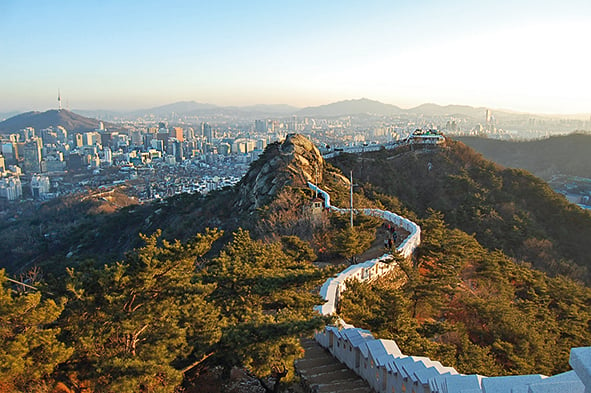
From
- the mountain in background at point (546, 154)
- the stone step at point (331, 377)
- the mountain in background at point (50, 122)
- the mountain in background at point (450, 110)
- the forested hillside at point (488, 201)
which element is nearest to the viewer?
the stone step at point (331, 377)

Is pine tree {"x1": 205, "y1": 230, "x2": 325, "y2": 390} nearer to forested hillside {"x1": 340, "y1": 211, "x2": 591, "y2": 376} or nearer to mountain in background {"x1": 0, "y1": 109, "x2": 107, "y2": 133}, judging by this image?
forested hillside {"x1": 340, "y1": 211, "x2": 591, "y2": 376}

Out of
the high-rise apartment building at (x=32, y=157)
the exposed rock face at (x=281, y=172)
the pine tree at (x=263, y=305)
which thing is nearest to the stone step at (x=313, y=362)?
the pine tree at (x=263, y=305)

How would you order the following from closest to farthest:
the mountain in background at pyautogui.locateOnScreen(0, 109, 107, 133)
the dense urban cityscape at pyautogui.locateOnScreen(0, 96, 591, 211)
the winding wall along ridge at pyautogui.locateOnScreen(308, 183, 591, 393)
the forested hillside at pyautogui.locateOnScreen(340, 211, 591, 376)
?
the winding wall along ridge at pyautogui.locateOnScreen(308, 183, 591, 393), the forested hillside at pyautogui.locateOnScreen(340, 211, 591, 376), the dense urban cityscape at pyautogui.locateOnScreen(0, 96, 591, 211), the mountain in background at pyautogui.locateOnScreen(0, 109, 107, 133)

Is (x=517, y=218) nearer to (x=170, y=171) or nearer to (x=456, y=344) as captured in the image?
(x=456, y=344)

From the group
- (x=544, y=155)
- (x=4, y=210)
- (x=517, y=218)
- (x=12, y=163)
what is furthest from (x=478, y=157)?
(x=12, y=163)

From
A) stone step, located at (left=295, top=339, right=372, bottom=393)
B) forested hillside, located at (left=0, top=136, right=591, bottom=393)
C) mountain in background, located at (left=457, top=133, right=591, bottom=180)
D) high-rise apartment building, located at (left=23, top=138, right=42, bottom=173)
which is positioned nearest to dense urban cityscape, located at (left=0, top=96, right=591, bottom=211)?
high-rise apartment building, located at (left=23, top=138, right=42, bottom=173)

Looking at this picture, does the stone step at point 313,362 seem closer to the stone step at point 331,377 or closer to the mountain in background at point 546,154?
the stone step at point 331,377
